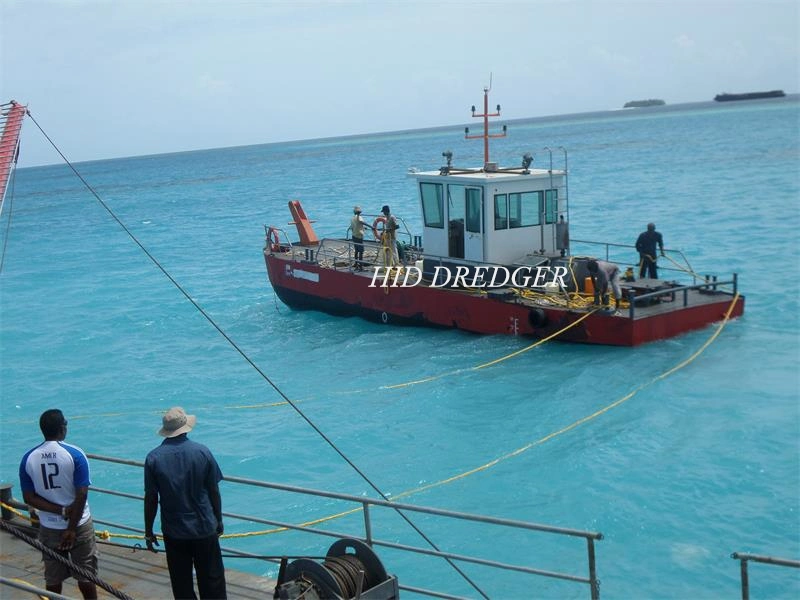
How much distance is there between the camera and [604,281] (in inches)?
650

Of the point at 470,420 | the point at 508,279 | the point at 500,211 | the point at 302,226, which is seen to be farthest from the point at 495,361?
the point at 302,226

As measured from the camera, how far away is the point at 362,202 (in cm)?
6812

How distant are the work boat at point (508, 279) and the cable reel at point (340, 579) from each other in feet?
36.3

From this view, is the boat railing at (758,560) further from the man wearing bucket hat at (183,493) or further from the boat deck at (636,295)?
the boat deck at (636,295)

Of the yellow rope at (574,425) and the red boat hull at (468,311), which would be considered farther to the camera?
the red boat hull at (468,311)

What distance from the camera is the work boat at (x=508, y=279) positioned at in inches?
663

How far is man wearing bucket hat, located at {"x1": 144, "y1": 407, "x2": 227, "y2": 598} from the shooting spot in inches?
212

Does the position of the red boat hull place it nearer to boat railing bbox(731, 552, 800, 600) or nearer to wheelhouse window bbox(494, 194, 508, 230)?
wheelhouse window bbox(494, 194, 508, 230)

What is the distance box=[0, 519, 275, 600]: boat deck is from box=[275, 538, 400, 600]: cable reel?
2.46 ft

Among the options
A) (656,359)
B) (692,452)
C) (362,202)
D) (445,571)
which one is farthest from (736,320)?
(362,202)

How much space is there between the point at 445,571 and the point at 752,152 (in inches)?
3345

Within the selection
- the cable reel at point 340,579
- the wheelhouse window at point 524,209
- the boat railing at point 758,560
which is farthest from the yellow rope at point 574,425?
the boat railing at point 758,560

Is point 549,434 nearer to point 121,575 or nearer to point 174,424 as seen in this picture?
point 121,575

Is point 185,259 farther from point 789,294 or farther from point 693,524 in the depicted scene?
point 693,524
